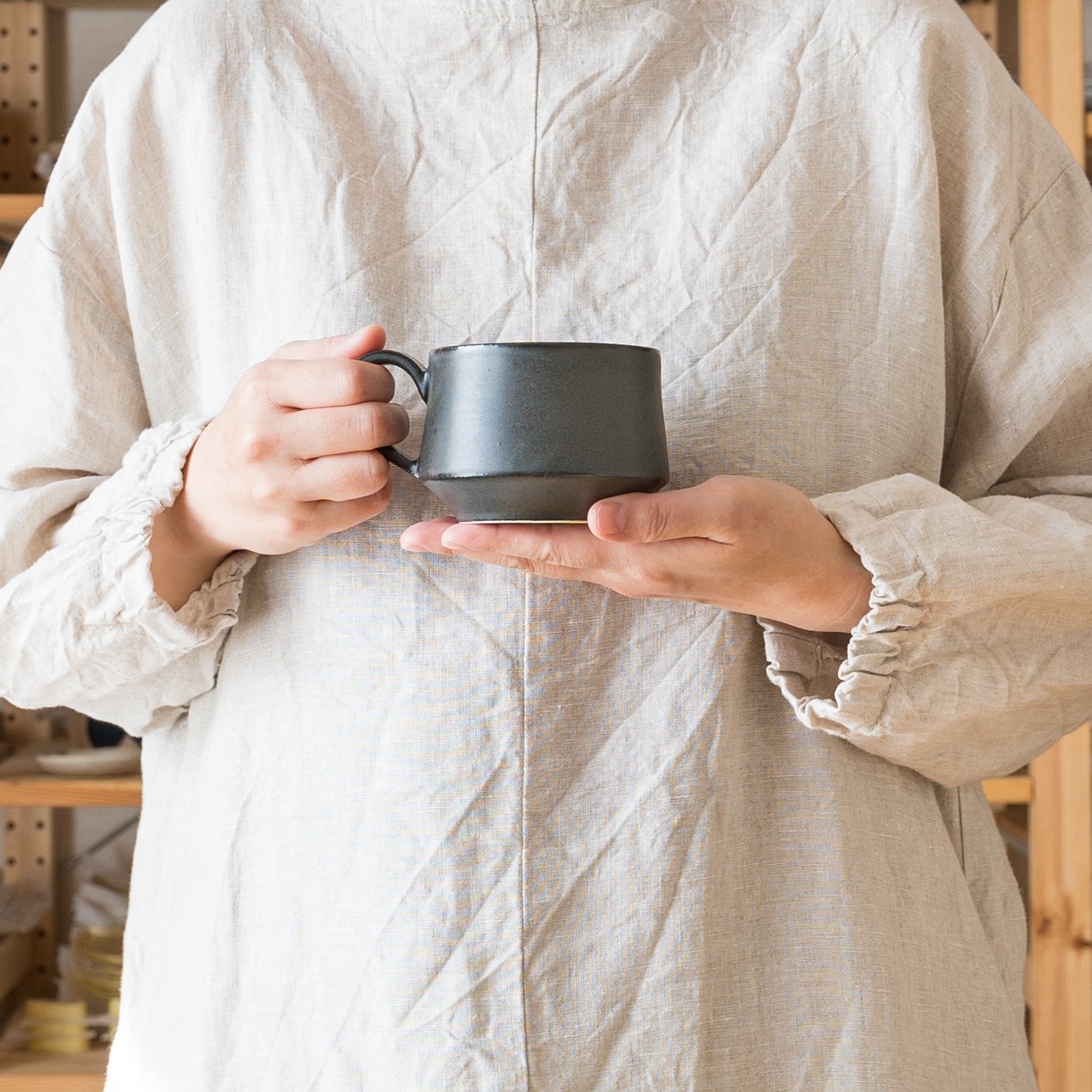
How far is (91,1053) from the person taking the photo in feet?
5.45

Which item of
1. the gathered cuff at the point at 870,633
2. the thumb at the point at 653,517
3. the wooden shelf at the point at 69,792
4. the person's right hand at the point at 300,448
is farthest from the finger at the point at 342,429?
the wooden shelf at the point at 69,792

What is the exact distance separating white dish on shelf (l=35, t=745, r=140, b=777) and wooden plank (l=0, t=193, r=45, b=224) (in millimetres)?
746

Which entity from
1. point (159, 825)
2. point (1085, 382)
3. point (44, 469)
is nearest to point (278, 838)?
point (159, 825)

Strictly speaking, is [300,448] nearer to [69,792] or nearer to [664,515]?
[664,515]

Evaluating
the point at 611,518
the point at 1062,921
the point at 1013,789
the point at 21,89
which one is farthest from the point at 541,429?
the point at 21,89

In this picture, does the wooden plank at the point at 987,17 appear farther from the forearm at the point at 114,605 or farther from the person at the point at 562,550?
the forearm at the point at 114,605

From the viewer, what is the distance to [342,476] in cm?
54

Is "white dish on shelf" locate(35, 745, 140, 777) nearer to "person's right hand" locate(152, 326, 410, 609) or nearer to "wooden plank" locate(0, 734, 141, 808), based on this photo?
"wooden plank" locate(0, 734, 141, 808)

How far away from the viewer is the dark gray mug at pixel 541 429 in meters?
0.50

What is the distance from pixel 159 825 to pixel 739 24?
61 centimetres

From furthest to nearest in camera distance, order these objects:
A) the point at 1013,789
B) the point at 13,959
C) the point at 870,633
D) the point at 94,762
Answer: the point at 13,959 → the point at 94,762 → the point at 1013,789 → the point at 870,633

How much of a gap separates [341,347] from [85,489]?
0.24m

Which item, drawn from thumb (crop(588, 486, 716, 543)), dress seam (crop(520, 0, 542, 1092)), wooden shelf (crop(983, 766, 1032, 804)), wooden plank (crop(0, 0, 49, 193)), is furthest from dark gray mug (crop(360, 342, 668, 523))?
wooden plank (crop(0, 0, 49, 193))

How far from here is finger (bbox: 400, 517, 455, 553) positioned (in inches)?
22.1
